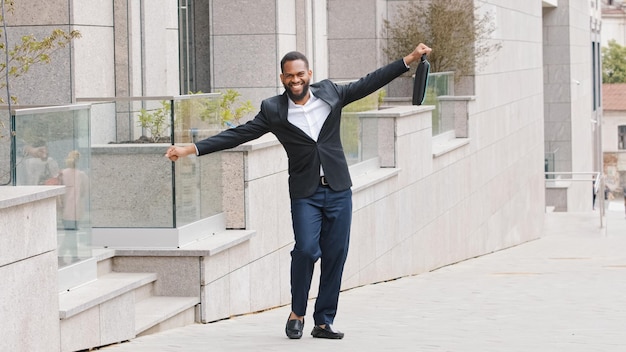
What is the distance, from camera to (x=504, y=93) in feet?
98.3

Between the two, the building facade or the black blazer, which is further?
the building facade

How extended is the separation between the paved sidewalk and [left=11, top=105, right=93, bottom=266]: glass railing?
83 cm

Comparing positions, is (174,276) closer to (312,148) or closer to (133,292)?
(133,292)

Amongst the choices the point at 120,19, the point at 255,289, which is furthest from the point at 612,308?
the point at 120,19

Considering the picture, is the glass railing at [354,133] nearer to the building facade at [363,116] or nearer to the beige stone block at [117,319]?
the building facade at [363,116]

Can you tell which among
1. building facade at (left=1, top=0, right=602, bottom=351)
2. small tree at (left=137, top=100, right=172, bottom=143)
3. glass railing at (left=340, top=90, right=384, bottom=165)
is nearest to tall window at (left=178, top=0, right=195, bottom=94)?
building facade at (left=1, top=0, right=602, bottom=351)

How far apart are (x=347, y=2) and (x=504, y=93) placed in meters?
6.81

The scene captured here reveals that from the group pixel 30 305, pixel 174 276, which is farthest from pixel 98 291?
pixel 174 276

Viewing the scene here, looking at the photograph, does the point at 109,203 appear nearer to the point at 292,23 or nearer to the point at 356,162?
the point at 356,162

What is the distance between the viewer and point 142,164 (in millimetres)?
10180

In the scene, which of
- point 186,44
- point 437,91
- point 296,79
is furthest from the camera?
point 437,91

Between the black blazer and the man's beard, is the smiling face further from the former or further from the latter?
the black blazer

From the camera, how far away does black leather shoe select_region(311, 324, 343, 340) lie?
8.85 meters

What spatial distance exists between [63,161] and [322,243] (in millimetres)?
1835
